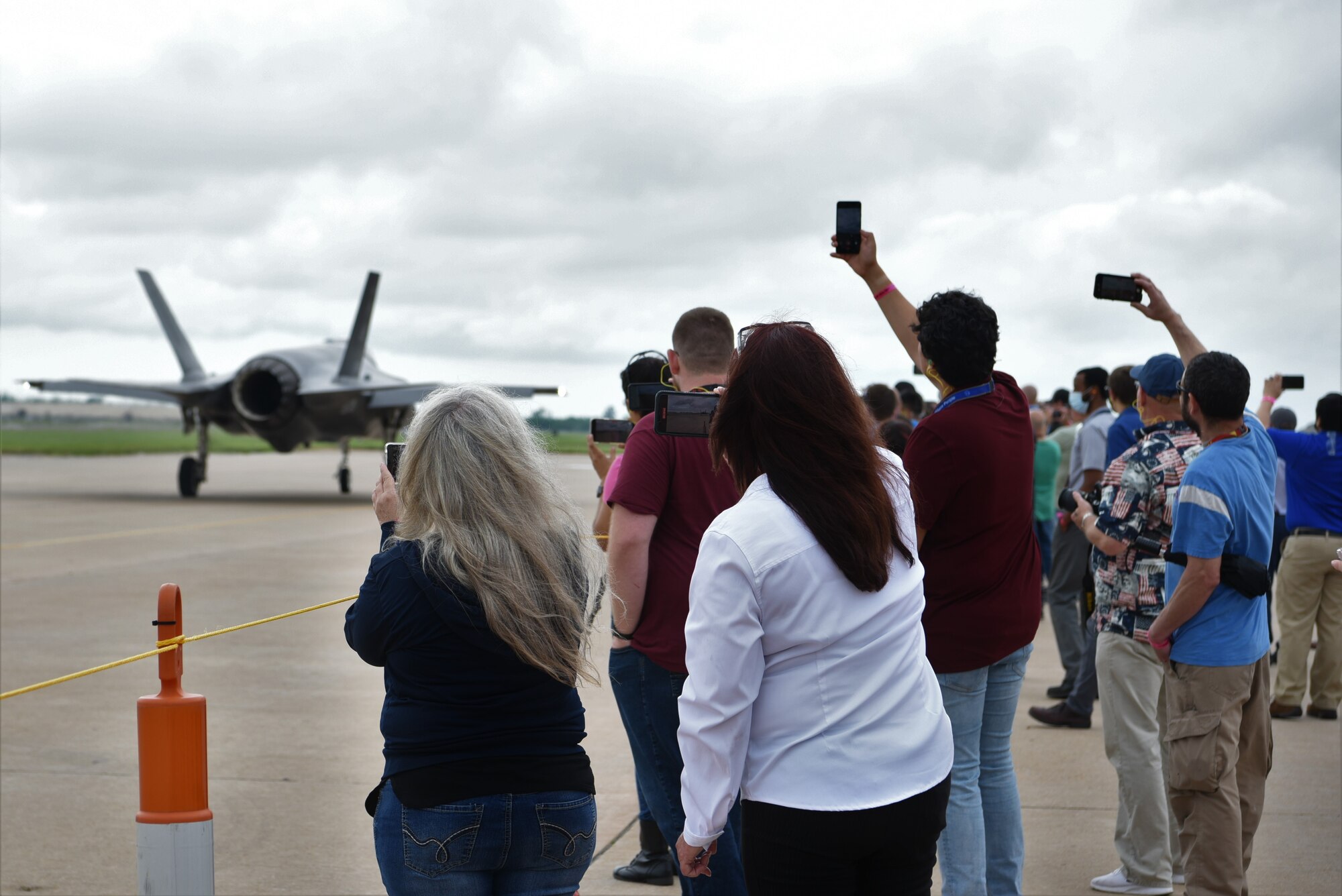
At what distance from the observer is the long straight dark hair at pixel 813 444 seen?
2152mm

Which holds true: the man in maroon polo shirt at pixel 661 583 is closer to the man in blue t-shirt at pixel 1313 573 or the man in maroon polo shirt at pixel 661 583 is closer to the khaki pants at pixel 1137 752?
the khaki pants at pixel 1137 752

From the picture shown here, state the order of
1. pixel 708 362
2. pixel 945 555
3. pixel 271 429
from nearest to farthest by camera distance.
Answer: pixel 945 555, pixel 708 362, pixel 271 429

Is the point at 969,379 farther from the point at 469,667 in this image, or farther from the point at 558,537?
the point at 469,667

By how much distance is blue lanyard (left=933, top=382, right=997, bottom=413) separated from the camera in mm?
3451

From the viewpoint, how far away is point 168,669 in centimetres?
307

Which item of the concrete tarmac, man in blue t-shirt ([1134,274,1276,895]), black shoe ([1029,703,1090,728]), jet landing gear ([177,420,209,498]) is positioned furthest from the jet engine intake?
man in blue t-shirt ([1134,274,1276,895])

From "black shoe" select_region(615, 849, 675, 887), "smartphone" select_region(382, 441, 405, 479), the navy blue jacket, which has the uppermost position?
"smartphone" select_region(382, 441, 405, 479)

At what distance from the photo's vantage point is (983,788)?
3.69m

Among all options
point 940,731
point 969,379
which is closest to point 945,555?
point 969,379

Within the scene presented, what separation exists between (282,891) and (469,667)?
2.56 m

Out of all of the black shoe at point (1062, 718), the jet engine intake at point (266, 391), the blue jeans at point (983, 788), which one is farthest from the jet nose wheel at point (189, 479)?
the blue jeans at point (983, 788)

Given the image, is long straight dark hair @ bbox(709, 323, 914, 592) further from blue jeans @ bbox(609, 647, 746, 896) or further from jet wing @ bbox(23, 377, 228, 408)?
jet wing @ bbox(23, 377, 228, 408)

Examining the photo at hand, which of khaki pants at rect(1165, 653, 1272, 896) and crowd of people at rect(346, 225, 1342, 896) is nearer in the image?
crowd of people at rect(346, 225, 1342, 896)

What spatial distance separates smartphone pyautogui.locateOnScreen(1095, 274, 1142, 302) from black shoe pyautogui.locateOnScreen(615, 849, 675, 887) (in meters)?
2.63
